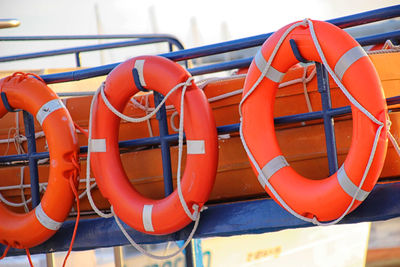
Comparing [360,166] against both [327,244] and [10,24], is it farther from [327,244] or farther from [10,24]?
[327,244]

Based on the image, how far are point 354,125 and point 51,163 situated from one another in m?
1.58

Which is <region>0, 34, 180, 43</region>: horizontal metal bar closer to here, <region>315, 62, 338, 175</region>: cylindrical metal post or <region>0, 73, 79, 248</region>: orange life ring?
<region>0, 73, 79, 248</region>: orange life ring

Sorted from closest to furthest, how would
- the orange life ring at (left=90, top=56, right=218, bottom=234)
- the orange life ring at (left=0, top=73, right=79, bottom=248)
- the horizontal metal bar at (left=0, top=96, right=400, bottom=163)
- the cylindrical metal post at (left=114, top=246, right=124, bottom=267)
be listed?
the horizontal metal bar at (left=0, top=96, right=400, bottom=163)
the orange life ring at (left=90, top=56, right=218, bottom=234)
the orange life ring at (left=0, top=73, right=79, bottom=248)
the cylindrical metal post at (left=114, top=246, right=124, bottom=267)

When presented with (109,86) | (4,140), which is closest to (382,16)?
(109,86)

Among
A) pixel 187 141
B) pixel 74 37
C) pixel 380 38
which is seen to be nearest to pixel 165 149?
pixel 187 141

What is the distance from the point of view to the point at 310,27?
2.27m

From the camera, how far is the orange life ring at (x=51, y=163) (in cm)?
275

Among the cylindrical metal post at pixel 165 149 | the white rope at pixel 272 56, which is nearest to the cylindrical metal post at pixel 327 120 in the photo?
the white rope at pixel 272 56

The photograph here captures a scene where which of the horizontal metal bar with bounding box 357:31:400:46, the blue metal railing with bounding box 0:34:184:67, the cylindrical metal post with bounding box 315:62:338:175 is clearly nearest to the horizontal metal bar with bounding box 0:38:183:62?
the blue metal railing with bounding box 0:34:184:67

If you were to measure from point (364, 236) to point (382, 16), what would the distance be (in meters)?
5.96

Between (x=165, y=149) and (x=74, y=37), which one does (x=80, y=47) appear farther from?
(x=165, y=149)

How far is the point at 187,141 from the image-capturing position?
2.53 metres

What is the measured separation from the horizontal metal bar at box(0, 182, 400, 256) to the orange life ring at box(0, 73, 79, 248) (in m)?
0.15

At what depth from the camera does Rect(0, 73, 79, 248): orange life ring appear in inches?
108
